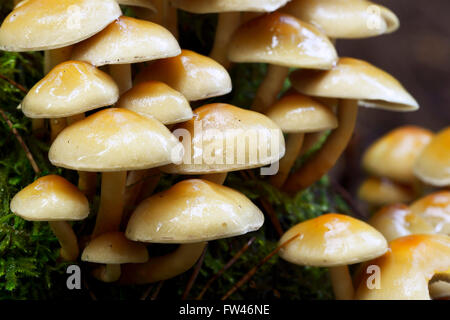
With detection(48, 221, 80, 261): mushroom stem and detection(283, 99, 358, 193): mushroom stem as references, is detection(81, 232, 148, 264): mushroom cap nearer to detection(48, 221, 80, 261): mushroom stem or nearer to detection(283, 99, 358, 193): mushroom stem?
detection(48, 221, 80, 261): mushroom stem

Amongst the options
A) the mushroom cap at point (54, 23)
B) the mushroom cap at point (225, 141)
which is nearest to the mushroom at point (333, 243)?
the mushroom cap at point (225, 141)

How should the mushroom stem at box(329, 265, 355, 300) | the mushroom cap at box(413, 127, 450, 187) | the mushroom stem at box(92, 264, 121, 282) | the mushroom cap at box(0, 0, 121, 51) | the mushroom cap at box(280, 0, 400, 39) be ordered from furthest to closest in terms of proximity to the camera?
the mushroom cap at box(413, 127, 450, 187) < the mushroom cap at box(280, 0, 400, 39) < the mushroom stem at box(329, 265, 355, 300) < the mushroom stem at box(92, 264, 121, 282) < the mushroom cap at box(0, 0, 121, 51)

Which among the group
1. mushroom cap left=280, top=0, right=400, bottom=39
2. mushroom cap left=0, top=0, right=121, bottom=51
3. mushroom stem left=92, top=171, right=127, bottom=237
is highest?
mushroom cap left=0, top=0, right=121, bottom=51

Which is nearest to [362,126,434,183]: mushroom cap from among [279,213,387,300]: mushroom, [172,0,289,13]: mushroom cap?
[279,213,387,300]: mushroom

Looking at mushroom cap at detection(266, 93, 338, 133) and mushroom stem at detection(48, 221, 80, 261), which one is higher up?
mushroom cap at detection(266, 93, 338, 133)

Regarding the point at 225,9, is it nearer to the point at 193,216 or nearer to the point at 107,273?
the point at 193,216

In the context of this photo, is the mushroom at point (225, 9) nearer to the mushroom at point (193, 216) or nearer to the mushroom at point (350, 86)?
the mushroom at point (350, 86)

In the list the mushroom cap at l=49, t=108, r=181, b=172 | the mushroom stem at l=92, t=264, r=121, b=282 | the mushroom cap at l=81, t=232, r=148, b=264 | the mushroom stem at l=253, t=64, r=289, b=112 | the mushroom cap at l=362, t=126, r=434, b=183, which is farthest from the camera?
the mushroom cap at l=362, t=126, r=434, b=183

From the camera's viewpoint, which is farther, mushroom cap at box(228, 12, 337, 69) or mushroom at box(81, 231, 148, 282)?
mushroom cap at box(228, 12, 337, 69)
